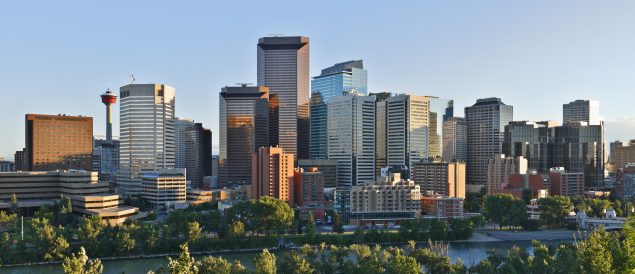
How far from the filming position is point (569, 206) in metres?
52.2

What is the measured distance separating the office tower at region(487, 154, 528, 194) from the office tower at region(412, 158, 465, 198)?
25.5 ft

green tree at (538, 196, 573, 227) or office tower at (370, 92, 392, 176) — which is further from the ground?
office tower at (370, 92, 392, 176)

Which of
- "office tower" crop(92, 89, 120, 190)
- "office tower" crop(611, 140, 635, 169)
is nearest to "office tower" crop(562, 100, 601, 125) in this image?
"office tower" crop(611, 140, 635, 169)

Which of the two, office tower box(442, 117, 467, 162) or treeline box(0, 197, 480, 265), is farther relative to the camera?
office tower box(442, 117, 467, 162)

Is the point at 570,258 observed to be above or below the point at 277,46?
below

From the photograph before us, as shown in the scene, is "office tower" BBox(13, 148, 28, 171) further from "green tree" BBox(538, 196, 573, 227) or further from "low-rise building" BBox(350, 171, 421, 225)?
"green tree" BBox(538, 196, 573, 227)

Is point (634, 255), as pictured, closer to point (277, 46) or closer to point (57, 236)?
point (57, 236)

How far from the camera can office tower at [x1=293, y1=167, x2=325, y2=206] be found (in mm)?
60219

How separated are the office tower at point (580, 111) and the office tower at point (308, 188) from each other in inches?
2678

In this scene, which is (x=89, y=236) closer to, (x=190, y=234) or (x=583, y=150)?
(x=190, y=234)

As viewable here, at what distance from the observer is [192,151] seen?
99.7m

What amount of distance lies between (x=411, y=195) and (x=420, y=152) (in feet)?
97.5

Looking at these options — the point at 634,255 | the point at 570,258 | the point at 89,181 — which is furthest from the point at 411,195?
the point at 634,255

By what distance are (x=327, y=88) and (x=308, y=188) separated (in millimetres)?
46808
